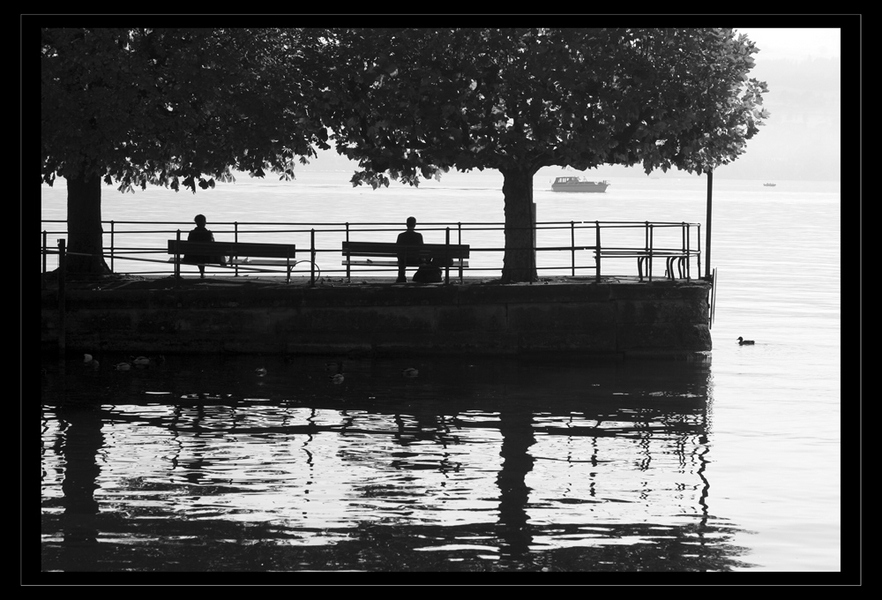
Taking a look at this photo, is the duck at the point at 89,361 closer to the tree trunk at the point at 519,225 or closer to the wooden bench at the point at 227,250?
the wooden bench at the point at 227,250

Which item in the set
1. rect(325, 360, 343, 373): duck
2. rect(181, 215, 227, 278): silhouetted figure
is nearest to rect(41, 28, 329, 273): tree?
rect(181, 215, 227, 278): silhouetted figure

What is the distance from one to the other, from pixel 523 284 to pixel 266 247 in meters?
4.80

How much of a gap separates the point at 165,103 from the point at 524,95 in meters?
6.77

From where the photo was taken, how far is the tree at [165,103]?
80.2 ft

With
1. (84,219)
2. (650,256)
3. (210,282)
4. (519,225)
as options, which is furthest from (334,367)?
(84,219)

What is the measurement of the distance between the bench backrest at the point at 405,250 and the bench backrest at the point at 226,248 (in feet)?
3.89

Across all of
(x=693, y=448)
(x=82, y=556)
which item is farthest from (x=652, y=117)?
(x=82, y=556)

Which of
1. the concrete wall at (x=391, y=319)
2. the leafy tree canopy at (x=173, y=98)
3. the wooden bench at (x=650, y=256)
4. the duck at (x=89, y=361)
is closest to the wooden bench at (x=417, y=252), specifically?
the concrete wall at (x=391, y=319)

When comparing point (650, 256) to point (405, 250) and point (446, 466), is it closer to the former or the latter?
point (405, 250)

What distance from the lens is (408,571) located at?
10.8 metres

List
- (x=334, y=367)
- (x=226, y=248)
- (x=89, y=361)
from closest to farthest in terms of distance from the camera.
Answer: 1. (x=334, y=367)
2. (x=89, y=361)
3. (x=226, y=248)

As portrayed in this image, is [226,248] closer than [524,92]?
Yes

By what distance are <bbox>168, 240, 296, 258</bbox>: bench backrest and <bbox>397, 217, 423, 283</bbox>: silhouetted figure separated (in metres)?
2.06

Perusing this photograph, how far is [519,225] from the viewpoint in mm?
26406
